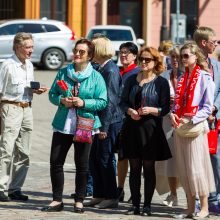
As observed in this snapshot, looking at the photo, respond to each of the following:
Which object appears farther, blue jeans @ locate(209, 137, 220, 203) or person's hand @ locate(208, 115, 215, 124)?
blue jeans @ locate(209, 137, 220, 203)

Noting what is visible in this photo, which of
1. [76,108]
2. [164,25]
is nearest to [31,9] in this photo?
[164,25]

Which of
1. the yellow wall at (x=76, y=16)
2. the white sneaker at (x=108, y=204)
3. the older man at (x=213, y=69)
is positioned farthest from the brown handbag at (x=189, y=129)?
the yellow wall at (x=76, y=16)

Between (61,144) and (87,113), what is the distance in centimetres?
40

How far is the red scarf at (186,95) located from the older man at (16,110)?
1627 millimetres

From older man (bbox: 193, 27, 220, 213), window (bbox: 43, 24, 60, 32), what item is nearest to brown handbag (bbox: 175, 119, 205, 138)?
older man (bbox: 193, 27, 220, 213)

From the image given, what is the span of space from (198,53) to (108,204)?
6.21ft

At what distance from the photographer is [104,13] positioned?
138 ft

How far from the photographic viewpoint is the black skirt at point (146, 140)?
1027 cm

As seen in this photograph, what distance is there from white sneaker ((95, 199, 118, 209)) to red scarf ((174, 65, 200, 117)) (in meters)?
1.36

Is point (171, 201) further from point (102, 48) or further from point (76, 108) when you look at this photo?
point (102, 48)

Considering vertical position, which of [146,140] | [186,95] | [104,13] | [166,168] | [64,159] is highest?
[104,13]

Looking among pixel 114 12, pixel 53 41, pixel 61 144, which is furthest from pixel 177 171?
pixel 114 12

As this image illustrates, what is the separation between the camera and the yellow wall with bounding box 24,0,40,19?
1634 inches

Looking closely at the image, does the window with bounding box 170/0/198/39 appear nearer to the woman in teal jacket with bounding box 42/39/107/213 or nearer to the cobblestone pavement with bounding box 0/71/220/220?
the cobblestone pavement with bounding box 0/71/220/220
